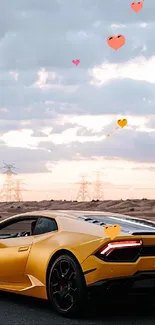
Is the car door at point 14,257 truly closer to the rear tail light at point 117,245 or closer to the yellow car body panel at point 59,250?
the yellow car body panel at point 59,250

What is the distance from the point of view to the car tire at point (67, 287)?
7.76 metres

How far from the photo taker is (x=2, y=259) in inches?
364

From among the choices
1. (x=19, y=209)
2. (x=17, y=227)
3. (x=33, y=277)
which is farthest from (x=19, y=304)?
(x=19, y=209)

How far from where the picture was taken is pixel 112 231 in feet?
26.1

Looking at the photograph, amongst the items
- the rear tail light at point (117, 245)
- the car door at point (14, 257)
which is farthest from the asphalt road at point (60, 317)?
the rear tail light at point (117, 245)

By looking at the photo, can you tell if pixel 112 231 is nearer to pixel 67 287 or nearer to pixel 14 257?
pixel 67 287

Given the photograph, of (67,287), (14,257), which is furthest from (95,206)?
(67,287)

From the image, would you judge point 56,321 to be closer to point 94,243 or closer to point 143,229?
point 94,243

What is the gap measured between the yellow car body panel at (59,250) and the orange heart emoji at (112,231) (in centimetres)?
5

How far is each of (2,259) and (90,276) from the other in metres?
1.92

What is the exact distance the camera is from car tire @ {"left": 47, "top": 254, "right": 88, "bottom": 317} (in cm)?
776

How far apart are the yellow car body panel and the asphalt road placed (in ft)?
0.70

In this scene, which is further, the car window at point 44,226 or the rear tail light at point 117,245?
the car window at point 44,226

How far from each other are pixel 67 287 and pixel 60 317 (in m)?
0.34
